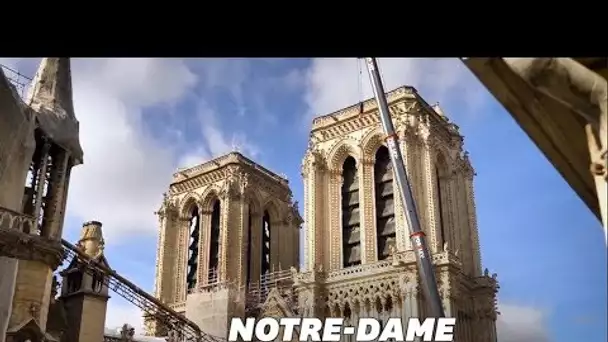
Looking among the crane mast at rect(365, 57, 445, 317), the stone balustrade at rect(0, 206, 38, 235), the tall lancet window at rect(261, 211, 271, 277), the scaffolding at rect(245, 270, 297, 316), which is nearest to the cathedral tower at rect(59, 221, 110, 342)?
the stone balustrade at rect(0, 206, 38, 235)

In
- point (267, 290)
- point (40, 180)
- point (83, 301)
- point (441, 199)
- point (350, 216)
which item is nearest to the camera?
point (40, 180)

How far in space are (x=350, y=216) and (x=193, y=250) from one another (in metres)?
16.6

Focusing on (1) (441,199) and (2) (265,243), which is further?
(2) (265,243)

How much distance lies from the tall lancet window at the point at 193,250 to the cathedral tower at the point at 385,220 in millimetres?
13444

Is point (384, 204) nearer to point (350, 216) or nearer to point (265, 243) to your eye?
point (350, 216)

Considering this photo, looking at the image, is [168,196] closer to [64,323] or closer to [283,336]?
[283,336]

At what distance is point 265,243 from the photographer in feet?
193

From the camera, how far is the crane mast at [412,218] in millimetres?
22562

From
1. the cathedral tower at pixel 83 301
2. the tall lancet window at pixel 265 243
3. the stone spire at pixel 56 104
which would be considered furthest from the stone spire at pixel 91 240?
the tall lancet window at pixel 265 243

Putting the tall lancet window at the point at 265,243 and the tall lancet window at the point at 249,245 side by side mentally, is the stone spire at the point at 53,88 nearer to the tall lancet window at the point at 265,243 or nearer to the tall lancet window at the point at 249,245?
the tall lancet window at the point at 249,245

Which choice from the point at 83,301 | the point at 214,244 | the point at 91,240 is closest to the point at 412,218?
the point at 83,301
